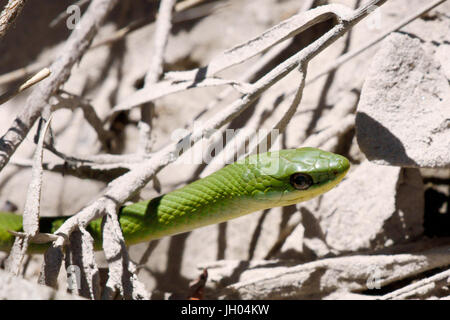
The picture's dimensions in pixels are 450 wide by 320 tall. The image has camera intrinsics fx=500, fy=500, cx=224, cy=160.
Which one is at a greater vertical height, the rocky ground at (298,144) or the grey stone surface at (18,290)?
the grey stone surface at (18,290)

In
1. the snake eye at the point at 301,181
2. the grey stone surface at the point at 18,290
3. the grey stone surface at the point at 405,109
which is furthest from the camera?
the snake eye at the point at 301,181

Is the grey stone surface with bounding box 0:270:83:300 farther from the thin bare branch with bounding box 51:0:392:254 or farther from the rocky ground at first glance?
the thin bare branch with bounding box 51:0:392:254

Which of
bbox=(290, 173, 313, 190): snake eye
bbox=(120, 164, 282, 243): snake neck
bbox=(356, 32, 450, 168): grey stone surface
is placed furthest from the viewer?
bbox=(120, 164, 282, 243): snake neck

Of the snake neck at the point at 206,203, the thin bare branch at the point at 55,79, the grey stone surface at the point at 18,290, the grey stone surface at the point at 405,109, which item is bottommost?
the snake neck at the point at 206,203

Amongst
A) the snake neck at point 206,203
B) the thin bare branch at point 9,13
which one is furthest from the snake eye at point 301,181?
the thin bare branch at point 9,13

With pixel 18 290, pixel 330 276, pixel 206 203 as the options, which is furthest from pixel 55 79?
pixel 330 276

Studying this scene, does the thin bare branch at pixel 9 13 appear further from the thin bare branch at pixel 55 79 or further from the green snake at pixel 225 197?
the green snake at pixel 225 197

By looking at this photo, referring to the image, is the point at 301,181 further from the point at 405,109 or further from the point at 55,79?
the point at 55,79

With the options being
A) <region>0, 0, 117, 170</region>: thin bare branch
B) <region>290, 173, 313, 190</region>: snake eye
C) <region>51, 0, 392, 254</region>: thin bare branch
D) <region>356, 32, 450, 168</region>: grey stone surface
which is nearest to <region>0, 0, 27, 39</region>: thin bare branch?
<region>0, 0, 117, 170</region>: thin bare branch
